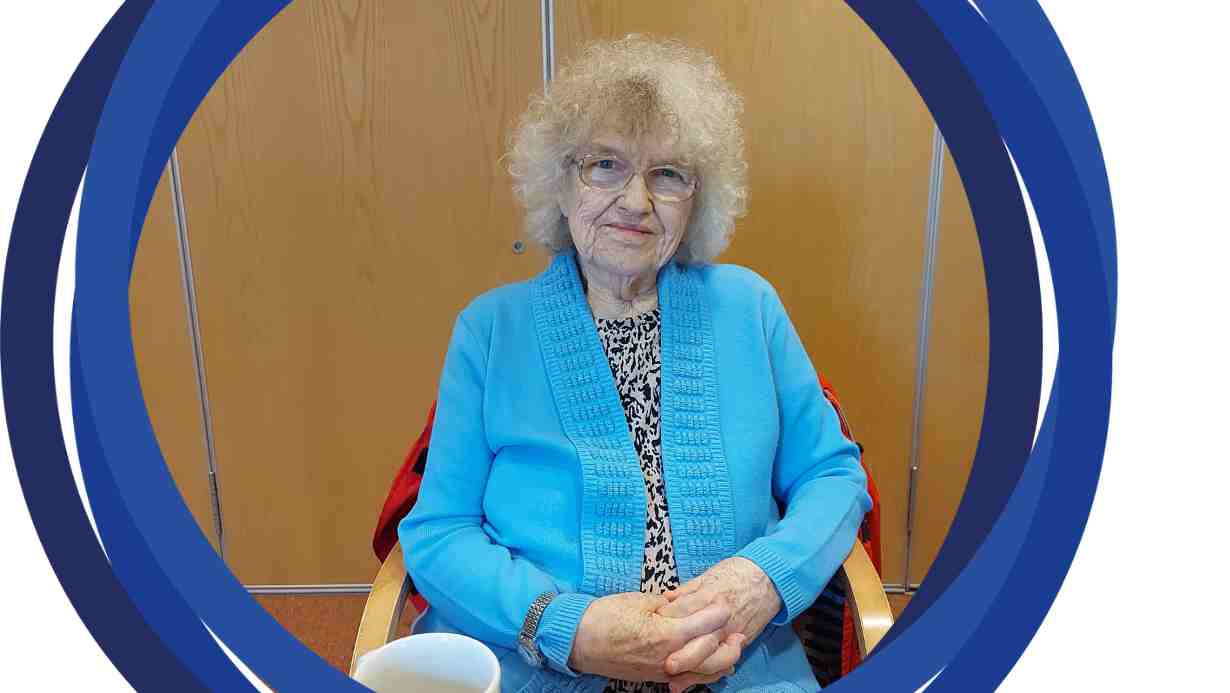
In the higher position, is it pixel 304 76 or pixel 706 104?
pixel 304 76

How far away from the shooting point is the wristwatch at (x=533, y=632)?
1710 millimetres

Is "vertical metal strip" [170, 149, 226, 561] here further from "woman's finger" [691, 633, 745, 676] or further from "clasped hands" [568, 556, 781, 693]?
"woman's finger" [691, 633, 745, 676]

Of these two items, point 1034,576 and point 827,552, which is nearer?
point 1034,576

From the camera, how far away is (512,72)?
267 cm

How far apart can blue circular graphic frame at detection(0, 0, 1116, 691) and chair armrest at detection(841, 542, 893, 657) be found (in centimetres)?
15

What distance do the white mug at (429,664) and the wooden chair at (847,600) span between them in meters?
0.23

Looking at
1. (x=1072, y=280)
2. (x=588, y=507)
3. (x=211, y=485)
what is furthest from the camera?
(x=211, y=485)

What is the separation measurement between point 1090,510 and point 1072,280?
0.32m

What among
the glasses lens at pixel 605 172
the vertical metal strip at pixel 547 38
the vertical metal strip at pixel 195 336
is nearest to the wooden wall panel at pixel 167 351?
the vertical metal strip at pixel 195 336

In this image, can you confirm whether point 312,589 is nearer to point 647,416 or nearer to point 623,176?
point 647,416

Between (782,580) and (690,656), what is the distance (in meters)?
0.22

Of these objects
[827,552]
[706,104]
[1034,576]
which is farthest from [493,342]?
[1034,576]

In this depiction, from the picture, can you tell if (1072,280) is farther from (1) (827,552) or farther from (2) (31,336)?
(2) (31,336)

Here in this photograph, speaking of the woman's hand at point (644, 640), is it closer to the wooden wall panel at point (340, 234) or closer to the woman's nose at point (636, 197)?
the woman's nose at point (636, 197)
